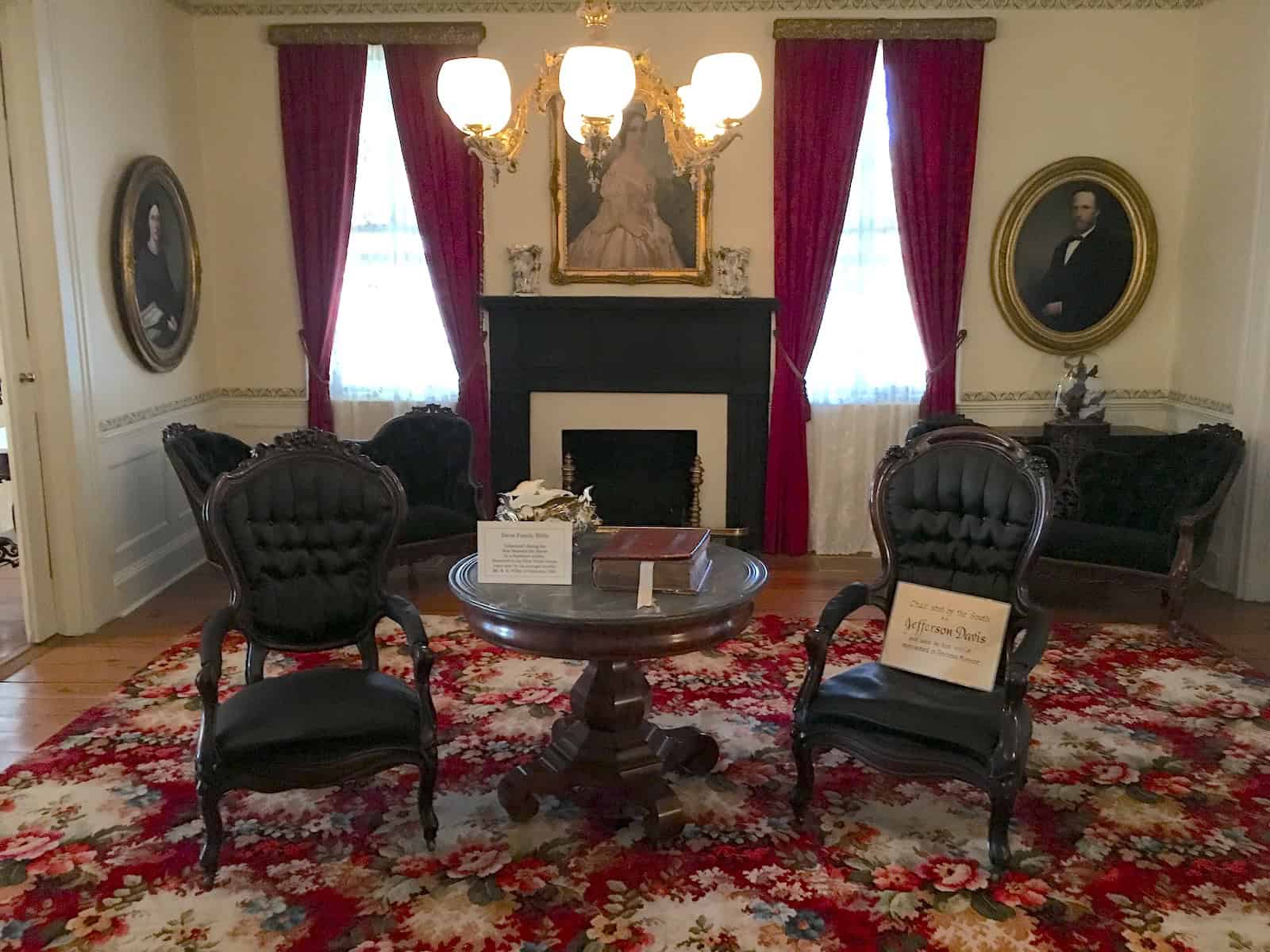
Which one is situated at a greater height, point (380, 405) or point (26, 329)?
point (26, 329)

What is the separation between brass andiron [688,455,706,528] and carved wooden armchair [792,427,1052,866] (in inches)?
111

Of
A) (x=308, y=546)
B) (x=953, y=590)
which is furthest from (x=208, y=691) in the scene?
(x=953, y=590)

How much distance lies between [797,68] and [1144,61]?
200 cm

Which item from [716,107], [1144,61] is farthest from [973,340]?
[716,107]

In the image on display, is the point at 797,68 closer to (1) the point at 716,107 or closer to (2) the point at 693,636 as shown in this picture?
(1) the point at 716,107

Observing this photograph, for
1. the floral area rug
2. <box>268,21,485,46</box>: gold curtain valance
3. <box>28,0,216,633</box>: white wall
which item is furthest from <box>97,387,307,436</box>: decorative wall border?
<box>268,21,485,46</box>: gold curtain valance

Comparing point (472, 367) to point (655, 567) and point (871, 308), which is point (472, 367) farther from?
point (655, 567)

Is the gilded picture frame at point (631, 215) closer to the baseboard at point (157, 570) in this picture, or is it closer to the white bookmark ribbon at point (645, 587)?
the baseboard at point (157, 570)

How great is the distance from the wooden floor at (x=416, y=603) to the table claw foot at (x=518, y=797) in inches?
71.2

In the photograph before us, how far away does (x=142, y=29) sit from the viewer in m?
5.69

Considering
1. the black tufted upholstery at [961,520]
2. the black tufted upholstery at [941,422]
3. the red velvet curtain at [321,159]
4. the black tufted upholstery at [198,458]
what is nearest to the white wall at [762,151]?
the red velvet curtain at [321,159]

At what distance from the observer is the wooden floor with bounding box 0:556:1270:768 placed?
13.8ft

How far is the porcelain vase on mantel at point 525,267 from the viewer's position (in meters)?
6.27

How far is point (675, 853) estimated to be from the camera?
3.09 metres
